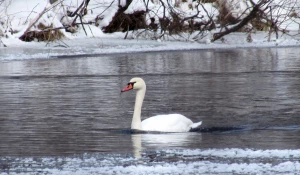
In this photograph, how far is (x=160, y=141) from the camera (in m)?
8.88

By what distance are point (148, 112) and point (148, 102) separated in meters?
0.91

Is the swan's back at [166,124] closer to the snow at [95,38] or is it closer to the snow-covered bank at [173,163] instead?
the snow-covered bank at [173,163]

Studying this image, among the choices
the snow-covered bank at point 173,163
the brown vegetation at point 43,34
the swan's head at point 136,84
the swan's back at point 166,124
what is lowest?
the brown vegetation at point 43,34

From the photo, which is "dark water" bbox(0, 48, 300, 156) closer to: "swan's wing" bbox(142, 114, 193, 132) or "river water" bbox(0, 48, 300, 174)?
"river water" bbox(0, 48, 300, 174)

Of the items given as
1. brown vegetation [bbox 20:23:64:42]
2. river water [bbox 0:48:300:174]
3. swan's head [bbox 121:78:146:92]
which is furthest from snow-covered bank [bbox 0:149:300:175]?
brown vegetation [bbox 20:23:64:42]

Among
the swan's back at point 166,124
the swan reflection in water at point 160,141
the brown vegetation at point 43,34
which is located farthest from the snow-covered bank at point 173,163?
the brown vegetation at point 43,34

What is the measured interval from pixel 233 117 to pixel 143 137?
1.84 m

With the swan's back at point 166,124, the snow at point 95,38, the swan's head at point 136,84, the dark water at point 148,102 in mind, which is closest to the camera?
the dark water at point 148,102

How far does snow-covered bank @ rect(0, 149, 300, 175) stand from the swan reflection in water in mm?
336

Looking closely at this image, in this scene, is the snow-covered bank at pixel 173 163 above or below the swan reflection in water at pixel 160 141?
above

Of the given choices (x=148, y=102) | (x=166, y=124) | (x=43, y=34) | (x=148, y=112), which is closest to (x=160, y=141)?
(x=166, y=124)

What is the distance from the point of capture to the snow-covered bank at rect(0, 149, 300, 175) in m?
7.06

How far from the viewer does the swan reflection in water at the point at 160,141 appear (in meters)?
8.35

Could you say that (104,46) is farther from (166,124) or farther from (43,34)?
(166,124)
